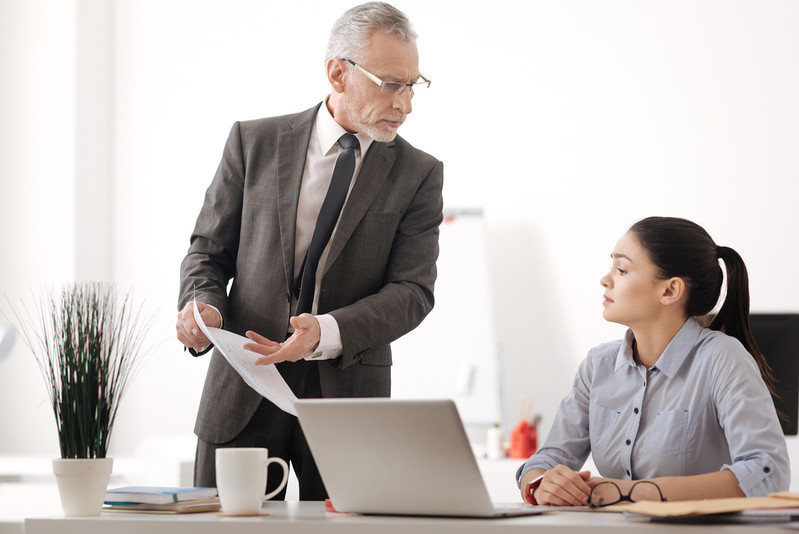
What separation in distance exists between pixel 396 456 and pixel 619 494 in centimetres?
46

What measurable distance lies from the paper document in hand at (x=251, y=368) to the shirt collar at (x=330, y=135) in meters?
0.51

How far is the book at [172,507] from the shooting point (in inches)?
53.4

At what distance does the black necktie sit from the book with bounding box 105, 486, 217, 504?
Answer: 565 mm

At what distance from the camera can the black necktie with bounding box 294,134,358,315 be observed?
193cm

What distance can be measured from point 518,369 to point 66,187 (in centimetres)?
240

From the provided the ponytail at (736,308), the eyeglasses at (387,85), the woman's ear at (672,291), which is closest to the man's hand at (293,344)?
the eyeglasses at (387,85)

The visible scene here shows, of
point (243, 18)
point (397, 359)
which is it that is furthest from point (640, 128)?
point (243, 18)

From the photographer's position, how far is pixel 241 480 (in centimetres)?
130

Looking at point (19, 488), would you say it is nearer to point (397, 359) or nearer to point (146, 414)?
point (146, 414)

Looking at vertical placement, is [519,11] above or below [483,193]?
above

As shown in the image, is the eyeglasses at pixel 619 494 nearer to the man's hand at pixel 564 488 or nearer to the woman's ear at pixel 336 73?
the man's hand at pixel 564 488

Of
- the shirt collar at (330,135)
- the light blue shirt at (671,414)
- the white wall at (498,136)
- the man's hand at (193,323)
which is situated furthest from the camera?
the white wall at (498,136)

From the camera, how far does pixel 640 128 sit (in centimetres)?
419

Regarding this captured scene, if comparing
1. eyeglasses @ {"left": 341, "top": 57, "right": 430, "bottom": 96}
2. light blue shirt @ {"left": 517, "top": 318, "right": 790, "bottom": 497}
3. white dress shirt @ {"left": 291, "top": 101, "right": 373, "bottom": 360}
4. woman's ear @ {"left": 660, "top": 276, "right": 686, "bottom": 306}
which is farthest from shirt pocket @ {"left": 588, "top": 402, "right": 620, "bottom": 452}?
eyeglasses @ {"left": 341, "top": 57, "right": 430, "bottom": 96}
